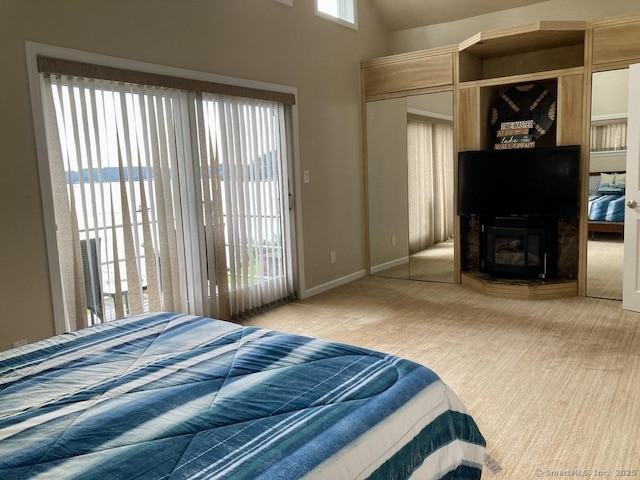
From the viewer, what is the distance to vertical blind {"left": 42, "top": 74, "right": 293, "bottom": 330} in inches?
126

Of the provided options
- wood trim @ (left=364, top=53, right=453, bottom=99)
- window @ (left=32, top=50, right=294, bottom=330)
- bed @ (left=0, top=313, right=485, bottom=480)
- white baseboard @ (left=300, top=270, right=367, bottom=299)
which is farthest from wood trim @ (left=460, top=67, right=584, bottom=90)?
bed @ (left=0, top=313, right=485, bottom=480)

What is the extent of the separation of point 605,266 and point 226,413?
14.2 ft

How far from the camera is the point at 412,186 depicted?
5.54m

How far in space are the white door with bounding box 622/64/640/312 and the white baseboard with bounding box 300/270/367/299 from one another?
267 cm

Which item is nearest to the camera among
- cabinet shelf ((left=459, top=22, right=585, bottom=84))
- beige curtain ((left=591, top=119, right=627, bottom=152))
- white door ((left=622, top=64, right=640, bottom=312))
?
white door ((left=622, top=64, right=640, bottom=312))

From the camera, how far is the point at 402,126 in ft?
18.2

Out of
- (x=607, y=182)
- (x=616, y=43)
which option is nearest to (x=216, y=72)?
(x=616, y=43)

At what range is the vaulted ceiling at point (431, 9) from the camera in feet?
17.7

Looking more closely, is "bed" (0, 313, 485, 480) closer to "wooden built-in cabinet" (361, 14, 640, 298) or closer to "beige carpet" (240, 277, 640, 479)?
"beige carpet" (240, 277, 640, 479)

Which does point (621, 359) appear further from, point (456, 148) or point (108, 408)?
point (108, 408)

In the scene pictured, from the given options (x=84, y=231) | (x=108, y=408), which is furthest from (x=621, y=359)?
(x=84, y=231)

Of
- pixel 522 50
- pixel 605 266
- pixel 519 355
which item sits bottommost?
pixel 519 355

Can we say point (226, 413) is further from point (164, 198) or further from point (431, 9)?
point (431, 9)

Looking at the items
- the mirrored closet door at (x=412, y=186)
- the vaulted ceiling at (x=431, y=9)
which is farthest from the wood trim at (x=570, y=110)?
the vaulted ceiling at (x=431, y=9)
